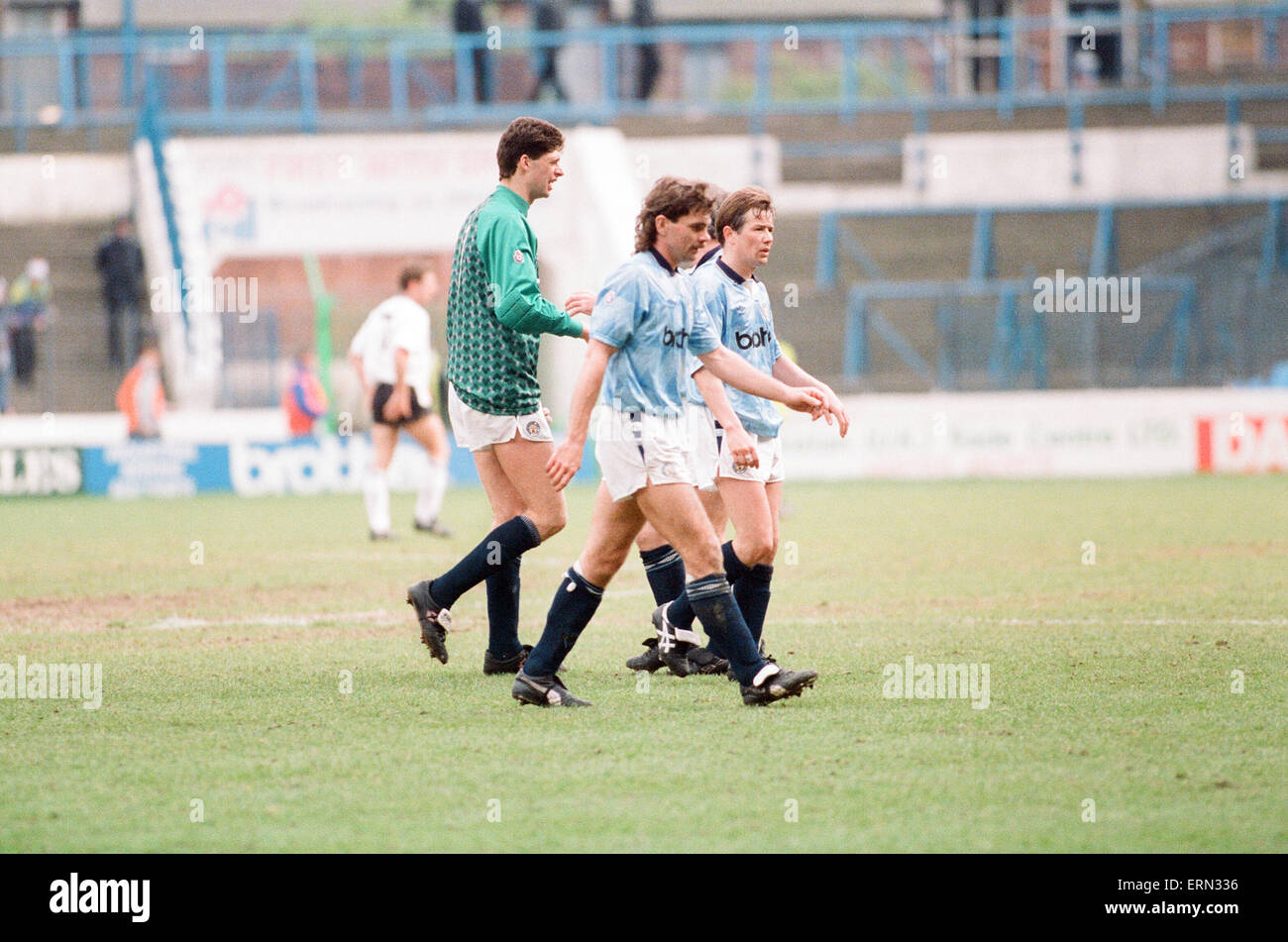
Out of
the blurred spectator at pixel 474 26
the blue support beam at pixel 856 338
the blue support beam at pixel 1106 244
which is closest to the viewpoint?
the blue support beam at pixel 856 338

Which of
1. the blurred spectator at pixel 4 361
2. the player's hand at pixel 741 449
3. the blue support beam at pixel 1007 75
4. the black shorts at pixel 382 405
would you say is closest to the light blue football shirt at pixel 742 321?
the player's hand at pixel 741 449

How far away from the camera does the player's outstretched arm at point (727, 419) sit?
7254mm

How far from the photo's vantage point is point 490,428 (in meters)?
7.83

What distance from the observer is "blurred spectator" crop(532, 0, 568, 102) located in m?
29.8

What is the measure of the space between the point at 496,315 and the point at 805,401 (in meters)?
1.35

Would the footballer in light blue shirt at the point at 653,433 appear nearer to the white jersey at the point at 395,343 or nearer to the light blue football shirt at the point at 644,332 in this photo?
the light blue football shirt at the point at 644,332

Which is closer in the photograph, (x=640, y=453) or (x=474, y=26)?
(x=640, y=453)

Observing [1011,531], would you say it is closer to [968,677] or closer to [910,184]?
[968,677]

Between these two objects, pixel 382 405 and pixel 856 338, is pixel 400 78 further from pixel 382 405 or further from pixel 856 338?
pixel 382 405

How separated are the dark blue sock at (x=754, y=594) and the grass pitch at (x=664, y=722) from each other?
1.33ft

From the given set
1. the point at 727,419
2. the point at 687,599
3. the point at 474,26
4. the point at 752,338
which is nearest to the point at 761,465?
the point at 752,338

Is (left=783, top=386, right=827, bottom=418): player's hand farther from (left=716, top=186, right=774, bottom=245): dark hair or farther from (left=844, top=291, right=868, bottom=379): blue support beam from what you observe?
(left=844, top=291, right=868, bottom=379): blue support beam

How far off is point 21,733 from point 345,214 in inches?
822
